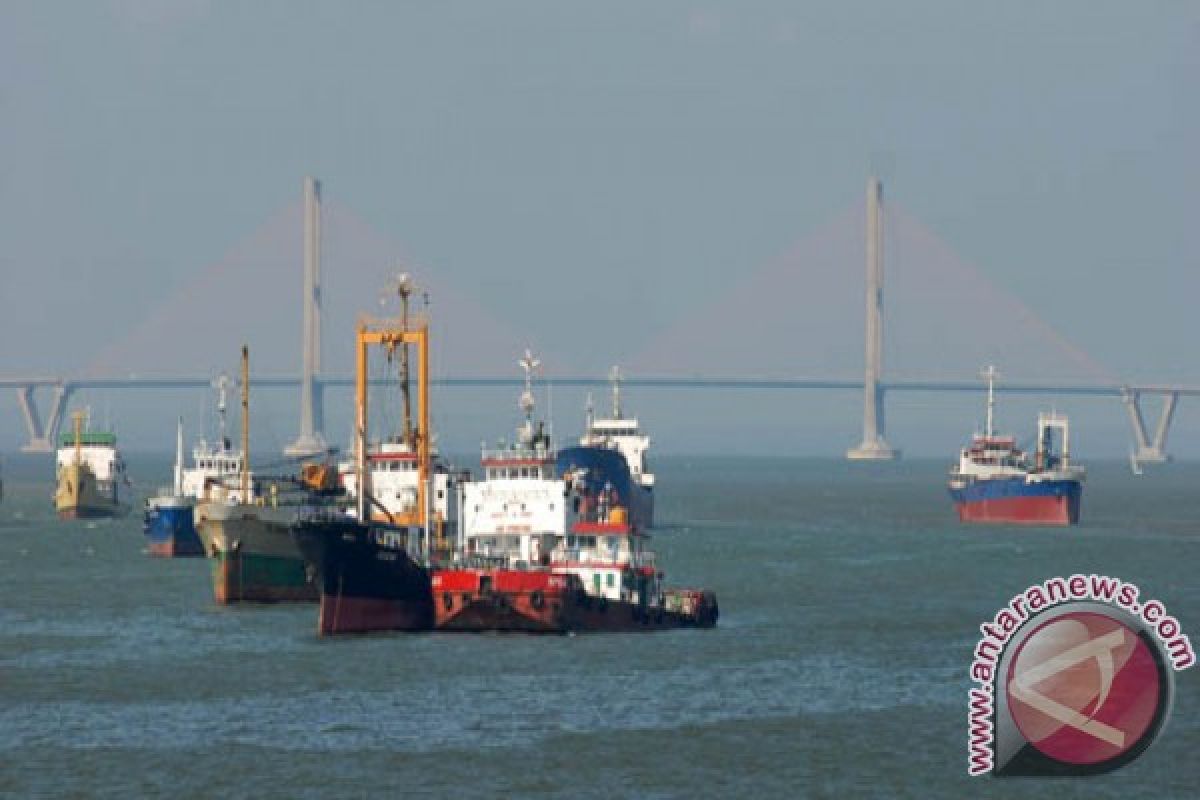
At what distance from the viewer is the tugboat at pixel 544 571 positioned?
2842 inches

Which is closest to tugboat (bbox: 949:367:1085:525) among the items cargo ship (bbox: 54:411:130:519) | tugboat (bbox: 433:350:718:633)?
cargo ship (bbox: 54:411:130:519)

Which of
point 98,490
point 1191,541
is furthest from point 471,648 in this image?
point 98,490

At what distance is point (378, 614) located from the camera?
72.9 metres

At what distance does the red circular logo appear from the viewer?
1871 inches

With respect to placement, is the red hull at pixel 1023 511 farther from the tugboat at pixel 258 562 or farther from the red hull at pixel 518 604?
the red hull at pixel 518 604

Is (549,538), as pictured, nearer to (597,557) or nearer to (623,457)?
(597,557)

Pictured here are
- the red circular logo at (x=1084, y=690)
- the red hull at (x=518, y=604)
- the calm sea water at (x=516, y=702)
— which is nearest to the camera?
the red circular logo at (x=1084, y=690)

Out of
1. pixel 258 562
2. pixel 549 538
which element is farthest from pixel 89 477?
pixel 549 538

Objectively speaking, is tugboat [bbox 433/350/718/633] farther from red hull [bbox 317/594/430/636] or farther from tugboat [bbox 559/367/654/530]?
tugboat [bbox 559/367/654/530]

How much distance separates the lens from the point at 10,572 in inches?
4144

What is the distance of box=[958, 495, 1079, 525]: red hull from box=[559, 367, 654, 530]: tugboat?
19.1 m

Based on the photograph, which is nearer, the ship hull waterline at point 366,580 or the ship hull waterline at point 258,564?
the ship hull waterline at point 366,580

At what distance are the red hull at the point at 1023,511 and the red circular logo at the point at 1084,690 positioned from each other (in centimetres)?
8908

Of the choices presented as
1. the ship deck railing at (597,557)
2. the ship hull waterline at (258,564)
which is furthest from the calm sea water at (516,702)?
the ship deck railing at (597,557)
